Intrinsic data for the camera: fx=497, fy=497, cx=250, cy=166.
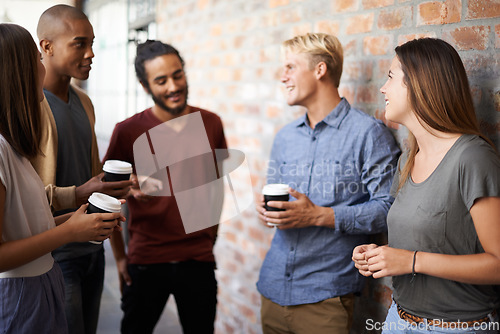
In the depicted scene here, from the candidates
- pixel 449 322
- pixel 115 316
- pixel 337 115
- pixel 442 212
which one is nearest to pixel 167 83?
pixel 337 115

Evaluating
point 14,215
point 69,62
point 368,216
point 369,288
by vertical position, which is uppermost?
point 69,62

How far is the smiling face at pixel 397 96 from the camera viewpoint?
4.45 ft

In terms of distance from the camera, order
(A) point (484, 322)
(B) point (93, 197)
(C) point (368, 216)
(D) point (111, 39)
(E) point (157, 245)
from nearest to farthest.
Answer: (A) point (484, 322), (B) point (93, 197), (C) point (368, 216), (E) point (157, 245), (D) point (111, 39)

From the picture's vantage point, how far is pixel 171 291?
212 cm

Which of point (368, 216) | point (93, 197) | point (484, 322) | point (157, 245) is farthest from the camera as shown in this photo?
point (157, 245)

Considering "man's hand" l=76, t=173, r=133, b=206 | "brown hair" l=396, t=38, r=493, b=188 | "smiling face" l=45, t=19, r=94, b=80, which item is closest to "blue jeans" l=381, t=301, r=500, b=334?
"brown hair" l=396, t=38, r=493, b=188

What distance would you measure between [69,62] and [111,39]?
13.5 ft

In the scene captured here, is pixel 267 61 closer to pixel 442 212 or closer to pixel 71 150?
pixel 71 150

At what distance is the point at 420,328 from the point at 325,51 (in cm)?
101

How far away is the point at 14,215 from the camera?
1.29 metres

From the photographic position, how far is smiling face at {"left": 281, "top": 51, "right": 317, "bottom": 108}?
1850 millimetres

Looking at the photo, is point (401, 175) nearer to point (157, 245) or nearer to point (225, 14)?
point (157, 245)

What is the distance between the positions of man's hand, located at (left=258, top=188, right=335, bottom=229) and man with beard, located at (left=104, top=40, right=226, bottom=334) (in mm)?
515

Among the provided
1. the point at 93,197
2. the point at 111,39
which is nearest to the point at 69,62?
the point at 93,197
